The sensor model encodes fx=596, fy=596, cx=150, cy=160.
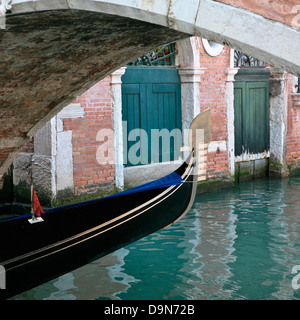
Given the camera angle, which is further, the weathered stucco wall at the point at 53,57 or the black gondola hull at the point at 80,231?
the black gondola hull at the point at 80,231

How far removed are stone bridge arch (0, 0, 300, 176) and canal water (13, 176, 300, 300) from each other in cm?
111

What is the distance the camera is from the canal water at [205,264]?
4.01 metres

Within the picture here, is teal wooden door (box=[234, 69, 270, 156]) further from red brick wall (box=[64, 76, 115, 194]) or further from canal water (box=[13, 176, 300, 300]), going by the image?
red brick wall (box=[64, 76, 115, 194])

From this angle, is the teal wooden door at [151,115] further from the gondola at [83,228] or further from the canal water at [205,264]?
the gondola at [83,228]

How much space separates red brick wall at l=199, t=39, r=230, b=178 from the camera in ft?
24.8

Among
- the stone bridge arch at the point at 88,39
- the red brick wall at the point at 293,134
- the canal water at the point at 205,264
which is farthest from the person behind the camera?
the red brick wall at the point at 293,134

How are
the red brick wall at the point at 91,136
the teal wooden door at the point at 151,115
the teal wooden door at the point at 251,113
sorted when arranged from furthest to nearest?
the teal wooden door at the point at 251,113 < the teal wooden door at the point at 151,115 < the red brick wall at the point at 91,136

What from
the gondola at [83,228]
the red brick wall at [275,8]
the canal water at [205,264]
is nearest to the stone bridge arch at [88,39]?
the red brick wall at [275,8]

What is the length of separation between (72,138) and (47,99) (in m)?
2.24

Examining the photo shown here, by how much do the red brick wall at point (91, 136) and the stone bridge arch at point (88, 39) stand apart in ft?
5.99

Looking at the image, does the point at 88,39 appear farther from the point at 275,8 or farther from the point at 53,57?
the point at 275,8

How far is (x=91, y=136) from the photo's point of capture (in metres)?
6.32

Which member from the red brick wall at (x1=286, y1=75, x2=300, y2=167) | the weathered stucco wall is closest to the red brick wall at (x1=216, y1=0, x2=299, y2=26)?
the weathered stucco wall

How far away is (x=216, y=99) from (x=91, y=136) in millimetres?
2132
